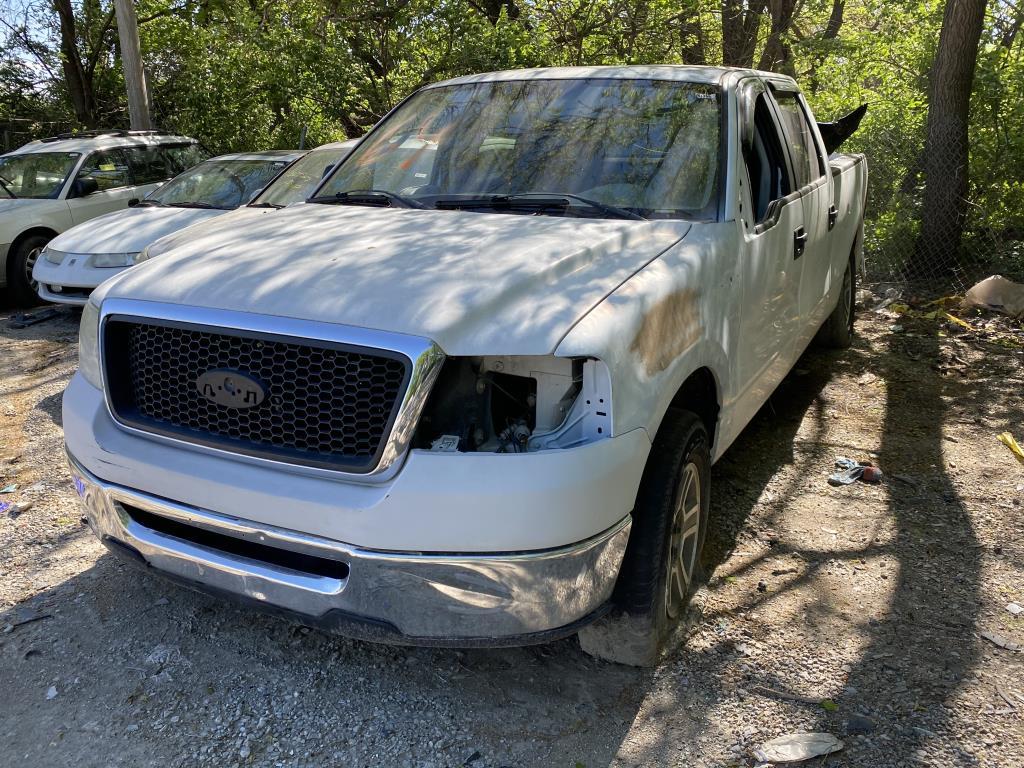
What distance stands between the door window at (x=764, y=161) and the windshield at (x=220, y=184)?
17.8ft

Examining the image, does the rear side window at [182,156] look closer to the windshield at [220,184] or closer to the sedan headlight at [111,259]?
the windshield at [220,184]

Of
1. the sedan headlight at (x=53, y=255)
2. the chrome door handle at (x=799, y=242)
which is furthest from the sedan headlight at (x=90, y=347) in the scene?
the sedan headlight at (x=53, y=255)

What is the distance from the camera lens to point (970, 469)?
479 centimetres

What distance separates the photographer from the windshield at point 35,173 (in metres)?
9.29

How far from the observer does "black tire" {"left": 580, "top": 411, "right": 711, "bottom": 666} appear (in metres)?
2.74

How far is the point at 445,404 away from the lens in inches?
99.0

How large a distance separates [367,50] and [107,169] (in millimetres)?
5786

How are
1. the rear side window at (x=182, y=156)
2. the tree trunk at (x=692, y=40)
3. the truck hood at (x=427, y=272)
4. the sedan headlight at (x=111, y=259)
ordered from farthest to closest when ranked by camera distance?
the tree trunk at (x=692, y=40) → the rear side window at (x=182, y=156) → the sedan headlight at (x=111, y=259) → the truck hood at (x=427, y=272)

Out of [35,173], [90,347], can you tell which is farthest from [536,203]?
[35,173]

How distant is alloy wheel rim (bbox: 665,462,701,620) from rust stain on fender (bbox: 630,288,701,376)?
420 mm

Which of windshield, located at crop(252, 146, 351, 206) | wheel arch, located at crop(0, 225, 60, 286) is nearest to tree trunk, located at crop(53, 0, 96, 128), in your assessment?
wheel arch, located at crop(0, 225, 60, 286)

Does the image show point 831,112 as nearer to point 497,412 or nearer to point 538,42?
point 538,42

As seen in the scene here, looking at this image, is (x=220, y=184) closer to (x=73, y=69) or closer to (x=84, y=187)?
(x=84, y=187)

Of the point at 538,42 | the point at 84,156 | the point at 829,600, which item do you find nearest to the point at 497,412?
the point at 829,600
